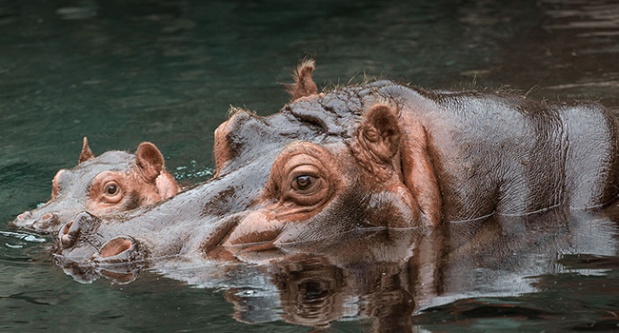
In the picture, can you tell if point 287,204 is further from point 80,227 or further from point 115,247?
point 80,227

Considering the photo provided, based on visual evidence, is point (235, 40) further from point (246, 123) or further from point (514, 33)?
point (246, 123)

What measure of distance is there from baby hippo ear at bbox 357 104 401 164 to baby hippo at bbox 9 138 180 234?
2850 mm

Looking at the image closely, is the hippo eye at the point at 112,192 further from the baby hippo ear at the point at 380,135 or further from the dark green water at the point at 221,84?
the baby hippo ear at the point at 380,135

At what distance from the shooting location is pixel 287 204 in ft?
18.5

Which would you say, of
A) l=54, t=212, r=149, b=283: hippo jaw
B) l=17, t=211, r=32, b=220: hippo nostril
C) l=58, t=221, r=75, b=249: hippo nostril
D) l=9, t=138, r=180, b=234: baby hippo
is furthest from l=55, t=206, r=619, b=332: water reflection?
l=9, t=138, r=180, b=234: baby hippo

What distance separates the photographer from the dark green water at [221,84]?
16.1ft

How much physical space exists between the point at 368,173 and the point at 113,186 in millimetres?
3117

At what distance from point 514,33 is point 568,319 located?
9688mm

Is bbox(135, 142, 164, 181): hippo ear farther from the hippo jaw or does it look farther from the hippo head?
the hippo jaw

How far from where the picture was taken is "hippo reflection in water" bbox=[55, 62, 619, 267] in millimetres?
5605

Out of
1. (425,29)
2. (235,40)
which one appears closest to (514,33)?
(425,29)

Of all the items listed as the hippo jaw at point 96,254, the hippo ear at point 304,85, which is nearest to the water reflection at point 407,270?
the hippo jaw at point 96,254

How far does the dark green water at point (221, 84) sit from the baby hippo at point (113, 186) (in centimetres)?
60

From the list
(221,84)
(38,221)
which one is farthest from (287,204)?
(221,84)
